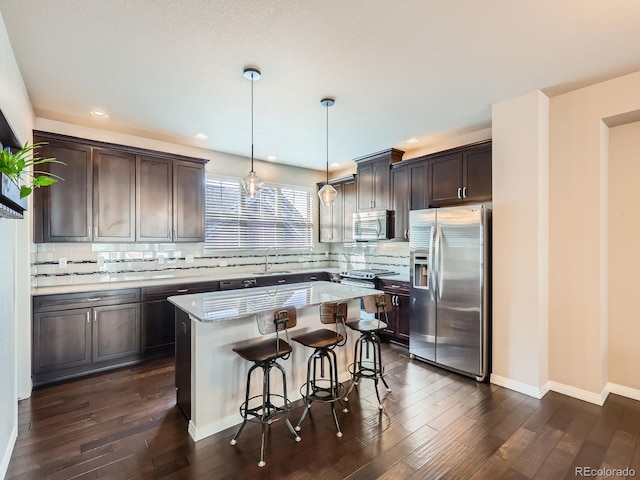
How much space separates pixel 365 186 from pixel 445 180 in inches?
57.6

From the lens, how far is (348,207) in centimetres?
556

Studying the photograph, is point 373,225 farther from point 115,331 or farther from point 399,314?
point 115,331

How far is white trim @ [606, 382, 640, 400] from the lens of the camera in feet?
9.60

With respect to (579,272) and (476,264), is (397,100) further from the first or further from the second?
(579,272)

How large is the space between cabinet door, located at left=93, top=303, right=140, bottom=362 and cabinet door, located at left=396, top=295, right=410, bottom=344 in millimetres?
3338

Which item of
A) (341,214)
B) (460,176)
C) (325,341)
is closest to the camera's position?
(325,341)

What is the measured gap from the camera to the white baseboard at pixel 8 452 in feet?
6.39

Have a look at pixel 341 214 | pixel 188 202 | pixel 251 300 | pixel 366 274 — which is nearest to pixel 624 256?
pixel 366 274

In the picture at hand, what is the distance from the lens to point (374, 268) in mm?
5523

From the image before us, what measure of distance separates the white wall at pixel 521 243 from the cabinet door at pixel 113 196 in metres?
4.24

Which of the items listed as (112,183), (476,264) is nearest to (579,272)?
(476,264)

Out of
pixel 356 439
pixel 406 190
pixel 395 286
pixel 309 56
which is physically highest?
pixel 309 56

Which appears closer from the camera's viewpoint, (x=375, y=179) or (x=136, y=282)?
(x=136, y=282)

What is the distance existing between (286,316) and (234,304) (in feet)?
1.84
